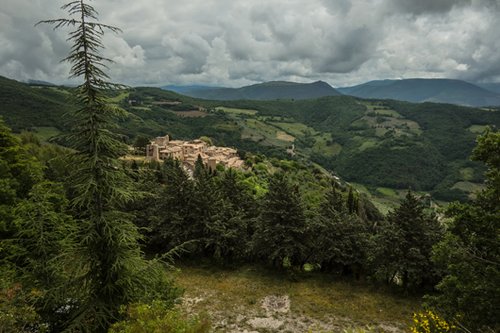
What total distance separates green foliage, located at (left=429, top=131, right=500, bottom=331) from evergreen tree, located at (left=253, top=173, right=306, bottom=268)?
1057 cm

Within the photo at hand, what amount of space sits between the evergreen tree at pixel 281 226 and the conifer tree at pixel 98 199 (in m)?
13.6

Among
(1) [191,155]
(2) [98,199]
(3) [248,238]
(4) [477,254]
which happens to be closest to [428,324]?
(4) [477,254]

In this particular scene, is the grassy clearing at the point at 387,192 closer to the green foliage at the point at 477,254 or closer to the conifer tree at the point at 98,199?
the green foliage at the point at 477,254

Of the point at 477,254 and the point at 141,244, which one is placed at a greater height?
the point at 477,254

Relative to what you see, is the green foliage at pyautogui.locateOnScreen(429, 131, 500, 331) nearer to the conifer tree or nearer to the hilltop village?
the conifer tree

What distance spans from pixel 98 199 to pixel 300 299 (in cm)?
1510

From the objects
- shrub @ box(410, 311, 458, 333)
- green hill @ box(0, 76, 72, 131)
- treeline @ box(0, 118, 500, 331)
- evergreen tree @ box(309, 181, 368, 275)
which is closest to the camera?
shrub @ box(410, 311, 458, 333)

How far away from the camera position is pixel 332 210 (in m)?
24.8

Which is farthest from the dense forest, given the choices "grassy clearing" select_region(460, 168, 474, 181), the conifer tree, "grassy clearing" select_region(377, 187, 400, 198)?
"grassy clearing" select_region(460, 168, 474, 181)

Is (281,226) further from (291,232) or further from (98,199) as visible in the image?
(98,199)

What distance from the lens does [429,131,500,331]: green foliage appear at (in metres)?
12.0

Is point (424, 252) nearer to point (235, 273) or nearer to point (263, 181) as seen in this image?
point (235, 273)

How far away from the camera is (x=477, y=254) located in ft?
41.3

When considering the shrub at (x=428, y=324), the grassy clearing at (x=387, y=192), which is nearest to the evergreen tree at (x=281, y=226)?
the shrub at (x=428, y=324)
